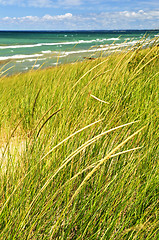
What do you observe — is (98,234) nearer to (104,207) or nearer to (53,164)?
(104,207)

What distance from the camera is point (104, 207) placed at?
95 cm

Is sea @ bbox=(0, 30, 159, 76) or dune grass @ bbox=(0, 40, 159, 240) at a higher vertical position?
sea @ bbox=(0, 30, 159, 76)

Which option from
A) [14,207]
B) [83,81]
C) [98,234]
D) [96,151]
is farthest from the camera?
[83,81]

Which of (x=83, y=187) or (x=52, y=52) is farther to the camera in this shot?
(x=52, y=52)

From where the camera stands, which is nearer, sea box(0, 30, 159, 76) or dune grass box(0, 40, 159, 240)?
dune grass box(0, 40, 159, 240)

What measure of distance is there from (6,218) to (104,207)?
40cm

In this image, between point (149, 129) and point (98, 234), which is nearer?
point (98, 234)

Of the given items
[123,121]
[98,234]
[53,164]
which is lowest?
[98,234]

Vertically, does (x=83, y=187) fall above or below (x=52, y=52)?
below

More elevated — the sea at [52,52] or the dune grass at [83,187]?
the sea at [52,52]

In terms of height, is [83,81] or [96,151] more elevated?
[83,81]

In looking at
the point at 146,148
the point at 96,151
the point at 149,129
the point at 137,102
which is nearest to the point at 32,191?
the point at 96,151

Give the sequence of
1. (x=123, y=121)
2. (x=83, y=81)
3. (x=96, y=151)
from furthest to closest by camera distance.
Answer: (x=83, y=81)
(x=123, y=121)
(x=96, y=151)

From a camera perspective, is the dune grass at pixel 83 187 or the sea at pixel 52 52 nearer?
the dune grass at pixel 83 187
